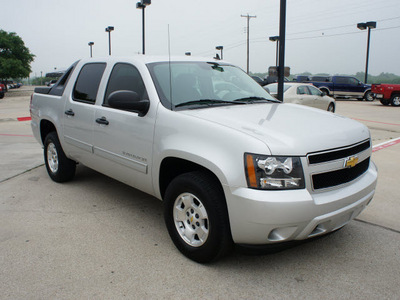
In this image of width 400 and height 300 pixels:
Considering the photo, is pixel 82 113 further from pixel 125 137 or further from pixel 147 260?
pixel 147 260

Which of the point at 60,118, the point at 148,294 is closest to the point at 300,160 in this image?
the point at 148,294

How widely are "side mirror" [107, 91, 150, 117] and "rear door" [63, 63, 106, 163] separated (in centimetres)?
101

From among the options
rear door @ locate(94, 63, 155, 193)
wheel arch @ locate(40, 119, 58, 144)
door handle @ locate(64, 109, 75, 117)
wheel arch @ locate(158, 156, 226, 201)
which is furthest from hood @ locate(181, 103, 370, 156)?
wheel arch @ locate(40, 119, 58, 144)

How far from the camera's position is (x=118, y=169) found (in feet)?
13.4

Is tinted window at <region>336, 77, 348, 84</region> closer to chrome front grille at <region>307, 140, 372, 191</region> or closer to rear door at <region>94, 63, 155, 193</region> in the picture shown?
rear door at <region>94, 63, 155, 193</region>

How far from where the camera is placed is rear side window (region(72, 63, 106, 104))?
4.53m

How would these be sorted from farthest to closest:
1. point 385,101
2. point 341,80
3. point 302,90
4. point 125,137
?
point 341,80, point 385,101, point 302,90, point 125,137

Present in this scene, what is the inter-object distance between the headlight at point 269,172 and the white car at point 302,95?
11.2m

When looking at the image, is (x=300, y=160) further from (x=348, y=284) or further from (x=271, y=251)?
(x=348, y=284)

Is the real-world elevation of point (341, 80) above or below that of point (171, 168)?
above

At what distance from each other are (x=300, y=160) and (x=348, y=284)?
105 cm

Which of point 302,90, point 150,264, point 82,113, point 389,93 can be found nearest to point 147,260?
point 150,264

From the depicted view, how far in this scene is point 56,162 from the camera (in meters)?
5.43

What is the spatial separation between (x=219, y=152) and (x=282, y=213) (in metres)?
0.65
